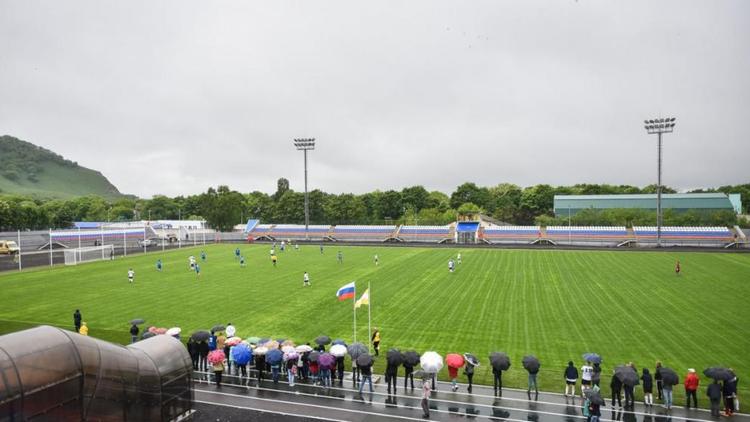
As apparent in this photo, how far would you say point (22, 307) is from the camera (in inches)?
1032

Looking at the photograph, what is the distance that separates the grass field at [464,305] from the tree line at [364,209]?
42627mm

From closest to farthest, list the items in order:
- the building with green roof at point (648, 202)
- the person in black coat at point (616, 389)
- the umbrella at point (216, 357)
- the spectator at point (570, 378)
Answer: the person in black coat at point (616, 389) < the spectator at point (570, 378) < the umbrella at point (216, 357) < the building with green roof at point (648, 202)

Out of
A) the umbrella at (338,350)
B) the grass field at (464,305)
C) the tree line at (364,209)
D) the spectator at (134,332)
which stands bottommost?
the grass field at (464,305)

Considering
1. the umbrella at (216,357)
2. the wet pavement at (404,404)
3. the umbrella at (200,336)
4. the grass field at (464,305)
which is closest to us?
the wet pavement at (404,404)

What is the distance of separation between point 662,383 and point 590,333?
703 cm

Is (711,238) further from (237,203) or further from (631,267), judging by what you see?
(237,203)

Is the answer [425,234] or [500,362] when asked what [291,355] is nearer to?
[500,362]

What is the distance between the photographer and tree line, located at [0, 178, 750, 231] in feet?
270

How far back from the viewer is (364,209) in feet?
335

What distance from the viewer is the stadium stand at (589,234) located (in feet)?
218

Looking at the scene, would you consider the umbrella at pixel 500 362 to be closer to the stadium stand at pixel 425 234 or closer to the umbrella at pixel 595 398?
the umbrella at pixel 595 398

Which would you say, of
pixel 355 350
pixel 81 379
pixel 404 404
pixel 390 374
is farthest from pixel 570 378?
pixel 81 379

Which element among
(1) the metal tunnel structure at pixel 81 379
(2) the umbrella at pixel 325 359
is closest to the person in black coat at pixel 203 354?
(1) the metal tunnel structure at pixel 81 379

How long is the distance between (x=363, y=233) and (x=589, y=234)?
3815cm
